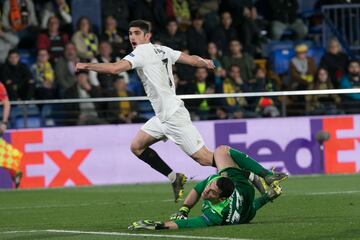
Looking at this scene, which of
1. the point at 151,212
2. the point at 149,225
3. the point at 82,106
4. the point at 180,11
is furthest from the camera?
the point at 180,11

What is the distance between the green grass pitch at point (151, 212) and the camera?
38.8 ft

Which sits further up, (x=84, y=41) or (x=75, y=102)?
(x=84, y=41)

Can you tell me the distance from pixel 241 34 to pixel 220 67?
218 cm

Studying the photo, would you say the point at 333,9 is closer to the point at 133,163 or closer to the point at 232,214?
the point at 133,163

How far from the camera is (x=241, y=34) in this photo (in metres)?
Result: 26.4

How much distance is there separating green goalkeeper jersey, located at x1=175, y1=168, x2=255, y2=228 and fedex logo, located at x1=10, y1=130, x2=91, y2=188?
949 centimetres

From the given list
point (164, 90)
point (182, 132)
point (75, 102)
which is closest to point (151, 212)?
point (182, 132)

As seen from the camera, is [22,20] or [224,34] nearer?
[22,20]

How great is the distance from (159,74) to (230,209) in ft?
9.53

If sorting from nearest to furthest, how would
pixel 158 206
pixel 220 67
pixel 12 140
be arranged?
pixel 158 206
pixel 12 140
pixel 220 67

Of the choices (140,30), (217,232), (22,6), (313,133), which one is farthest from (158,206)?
(22,6)

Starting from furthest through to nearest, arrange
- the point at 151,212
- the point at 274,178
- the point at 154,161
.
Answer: the point at 154,161 → the point at 151,212 → the point at 274,178

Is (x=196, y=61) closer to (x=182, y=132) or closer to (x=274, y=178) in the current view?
(x=182, y=132)

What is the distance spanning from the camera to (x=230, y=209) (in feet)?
40.2
